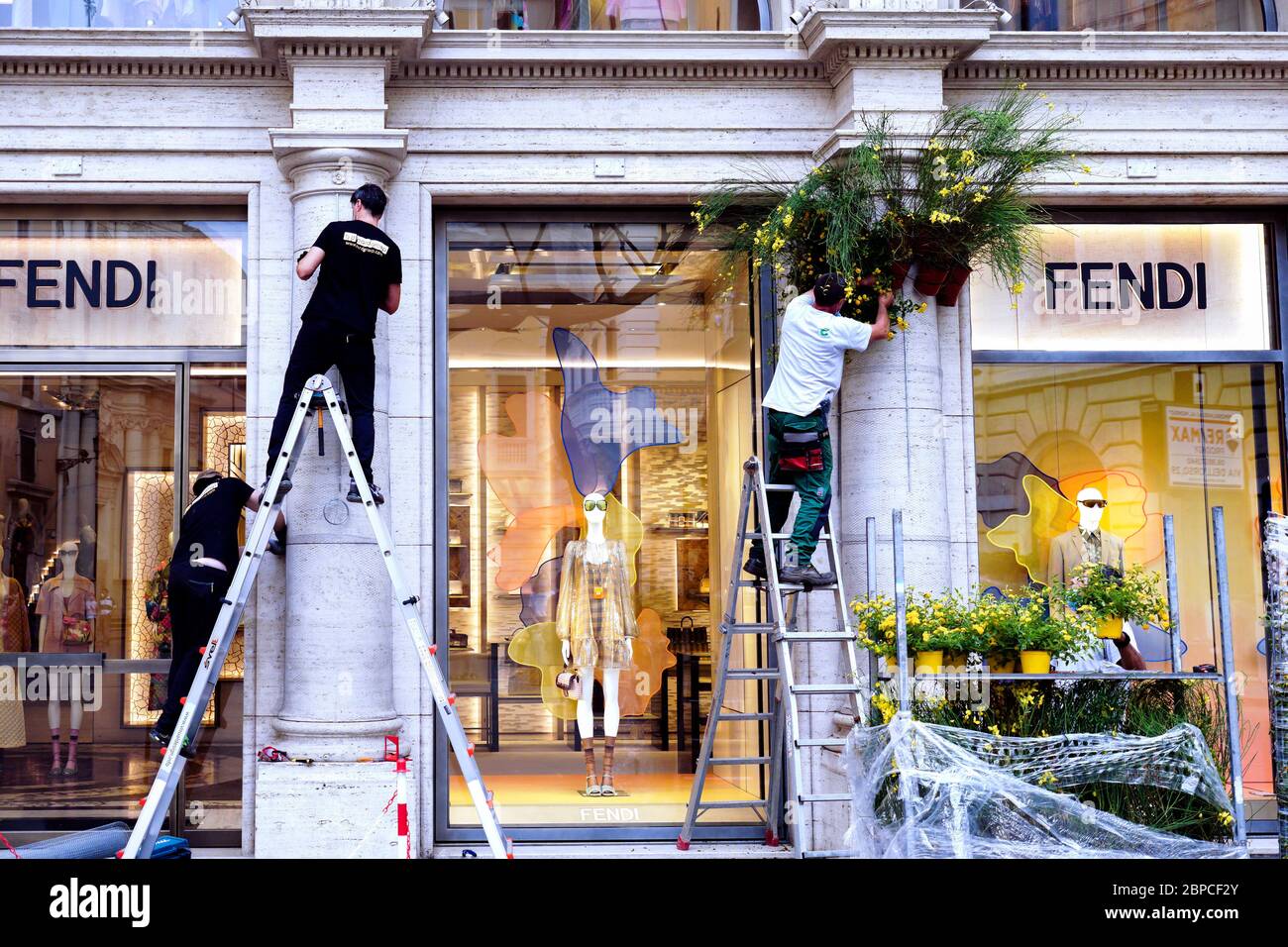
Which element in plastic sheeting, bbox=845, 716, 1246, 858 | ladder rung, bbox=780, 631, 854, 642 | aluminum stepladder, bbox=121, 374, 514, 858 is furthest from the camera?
ladder rung, bbox=780, 631, 854, 642

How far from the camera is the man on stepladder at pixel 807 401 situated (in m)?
7.20

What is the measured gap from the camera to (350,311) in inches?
280

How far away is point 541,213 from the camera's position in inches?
325

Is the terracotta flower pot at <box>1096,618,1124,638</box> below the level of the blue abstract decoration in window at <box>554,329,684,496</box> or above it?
below

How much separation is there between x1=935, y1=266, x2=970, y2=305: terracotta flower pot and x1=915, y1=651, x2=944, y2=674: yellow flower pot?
2332 millimetres

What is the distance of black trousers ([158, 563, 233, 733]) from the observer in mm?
7453

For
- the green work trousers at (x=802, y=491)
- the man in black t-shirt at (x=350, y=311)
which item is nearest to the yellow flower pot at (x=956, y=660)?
the green work trousers at (x=802, y=491)

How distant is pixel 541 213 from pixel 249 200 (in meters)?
1.80

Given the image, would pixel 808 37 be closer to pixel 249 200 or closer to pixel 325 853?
pixel 249 200

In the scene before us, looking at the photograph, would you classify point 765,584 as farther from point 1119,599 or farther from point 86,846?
point 86,846

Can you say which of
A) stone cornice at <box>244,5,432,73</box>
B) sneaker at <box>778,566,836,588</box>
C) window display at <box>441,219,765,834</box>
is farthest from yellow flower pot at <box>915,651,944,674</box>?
stone cornice at <box>244,5,432,73</box>

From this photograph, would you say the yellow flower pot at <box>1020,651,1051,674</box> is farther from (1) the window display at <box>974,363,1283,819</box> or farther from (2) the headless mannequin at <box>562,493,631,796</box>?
(2) the headless mannequin at <box>562,493,631,796</box>

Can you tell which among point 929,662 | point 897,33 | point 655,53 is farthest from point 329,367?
point 897,33

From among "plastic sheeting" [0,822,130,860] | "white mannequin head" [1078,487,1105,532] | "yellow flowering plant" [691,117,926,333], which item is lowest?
Result: "plastic sheeting" [0,822,130,860]
